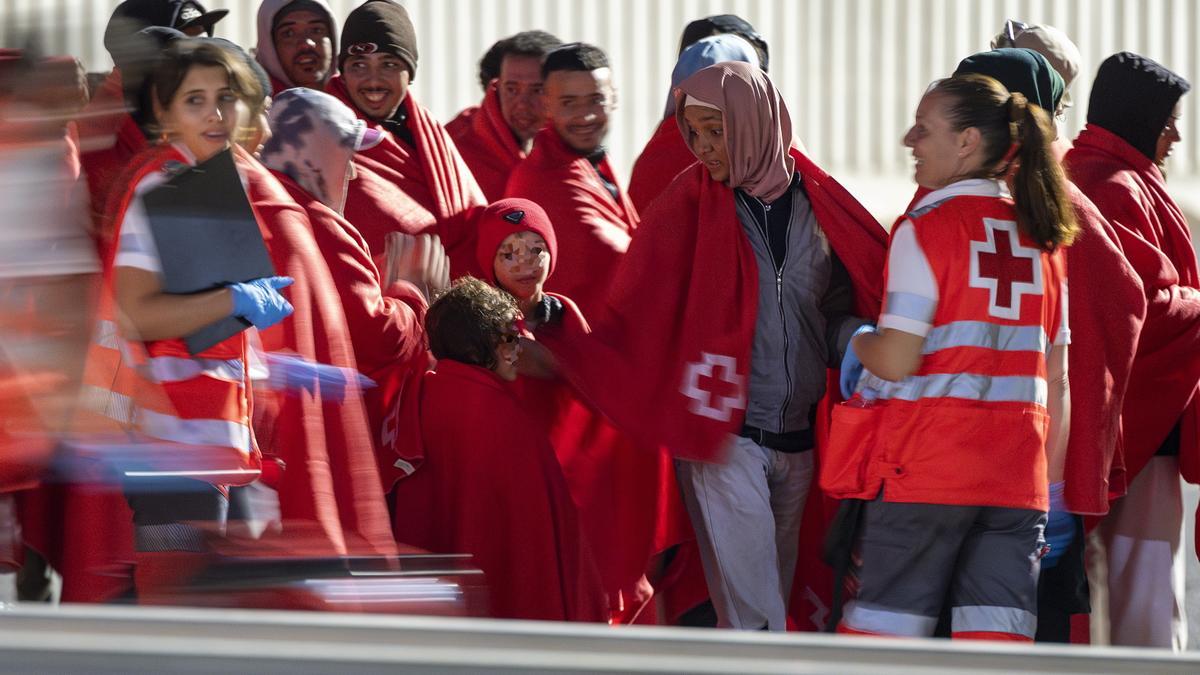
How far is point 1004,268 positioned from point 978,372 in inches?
8.1

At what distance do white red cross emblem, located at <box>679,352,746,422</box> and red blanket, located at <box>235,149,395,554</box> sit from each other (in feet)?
2.70

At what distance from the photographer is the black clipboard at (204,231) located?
114 inches

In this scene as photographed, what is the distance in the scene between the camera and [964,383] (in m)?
3.39

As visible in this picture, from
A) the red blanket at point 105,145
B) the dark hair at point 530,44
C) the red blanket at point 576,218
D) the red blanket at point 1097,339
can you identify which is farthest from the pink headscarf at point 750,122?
the dark hair at point 530,44

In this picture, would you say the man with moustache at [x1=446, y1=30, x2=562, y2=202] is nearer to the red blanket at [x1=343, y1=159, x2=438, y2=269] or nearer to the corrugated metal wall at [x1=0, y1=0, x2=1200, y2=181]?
the red blanket at [x1=343, y1=159, x2=438, y2=269]

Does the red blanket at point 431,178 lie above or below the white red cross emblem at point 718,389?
above

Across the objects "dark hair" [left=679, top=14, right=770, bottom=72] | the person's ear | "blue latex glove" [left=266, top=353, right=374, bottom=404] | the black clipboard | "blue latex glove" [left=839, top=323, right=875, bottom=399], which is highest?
"dark hair" [left=679, top=14, right=770, bottom=72]

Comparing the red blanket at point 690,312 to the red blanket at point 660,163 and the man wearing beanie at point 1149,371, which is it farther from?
the red blanket at point 660,163

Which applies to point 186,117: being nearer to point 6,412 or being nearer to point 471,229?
point 6,412

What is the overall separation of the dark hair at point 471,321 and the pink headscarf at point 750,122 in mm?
596

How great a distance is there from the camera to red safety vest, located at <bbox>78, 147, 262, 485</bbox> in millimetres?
2568

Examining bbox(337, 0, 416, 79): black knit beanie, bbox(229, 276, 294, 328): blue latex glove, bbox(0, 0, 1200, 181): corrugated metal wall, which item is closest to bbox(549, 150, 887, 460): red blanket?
bbox(229, 276, 294, 328): blue latex glove

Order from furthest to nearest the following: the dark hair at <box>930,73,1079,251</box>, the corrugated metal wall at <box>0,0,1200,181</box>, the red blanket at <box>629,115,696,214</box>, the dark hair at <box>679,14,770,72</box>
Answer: the corrugated metal wall at <box>0,0,1200,181</box>
the dark hair at <box>679,14,770,72</box>
the red blanket at <box>629,115,696,214</box>
the dark hair at <box>930,73,1079,251</box>

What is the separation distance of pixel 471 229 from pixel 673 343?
0.96 metres
